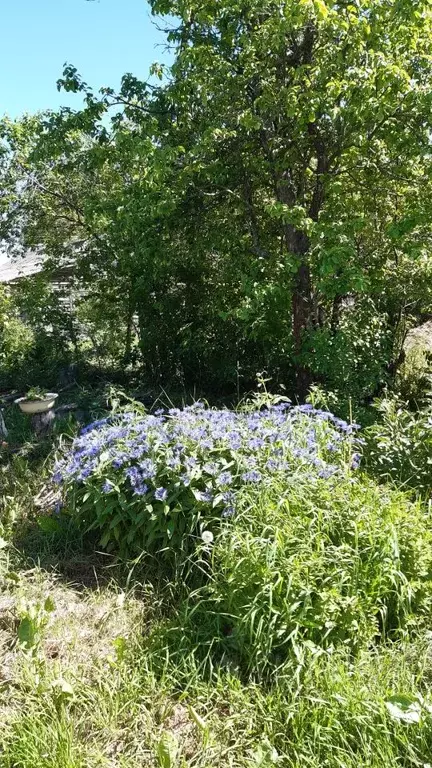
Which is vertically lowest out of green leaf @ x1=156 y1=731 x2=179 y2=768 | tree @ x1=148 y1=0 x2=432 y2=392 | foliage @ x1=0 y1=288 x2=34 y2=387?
green leaf @ x1=156 y1=731 x2=179 y2=768

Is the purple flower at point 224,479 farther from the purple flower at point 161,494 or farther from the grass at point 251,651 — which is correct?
the purple flower at point 161,494

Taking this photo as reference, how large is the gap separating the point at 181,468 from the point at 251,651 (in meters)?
0.93

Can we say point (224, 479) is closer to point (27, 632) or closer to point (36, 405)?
point (27, 632)

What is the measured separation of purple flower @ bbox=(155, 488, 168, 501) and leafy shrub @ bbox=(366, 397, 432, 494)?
4.07ft

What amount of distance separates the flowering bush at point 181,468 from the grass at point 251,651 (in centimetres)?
14

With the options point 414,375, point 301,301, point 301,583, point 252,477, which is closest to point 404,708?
point 301,583

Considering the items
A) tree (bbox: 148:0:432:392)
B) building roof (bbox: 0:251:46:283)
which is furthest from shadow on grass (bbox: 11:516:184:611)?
building roof (bbox: 0:251:46:283)

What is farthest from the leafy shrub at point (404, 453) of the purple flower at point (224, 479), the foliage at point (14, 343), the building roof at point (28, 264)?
the foliage at point (14, 343)

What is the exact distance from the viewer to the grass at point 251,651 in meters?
1.73

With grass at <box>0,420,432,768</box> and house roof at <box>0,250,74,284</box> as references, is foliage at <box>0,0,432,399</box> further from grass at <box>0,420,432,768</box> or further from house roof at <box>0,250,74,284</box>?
grass at <box>0,420,432,768</box>

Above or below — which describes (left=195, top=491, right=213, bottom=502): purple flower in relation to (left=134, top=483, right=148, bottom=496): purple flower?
above

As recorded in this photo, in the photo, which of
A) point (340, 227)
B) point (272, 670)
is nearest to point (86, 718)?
point (272, 670)

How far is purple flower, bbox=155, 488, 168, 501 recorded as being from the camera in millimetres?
2552

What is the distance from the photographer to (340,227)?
3852mm
